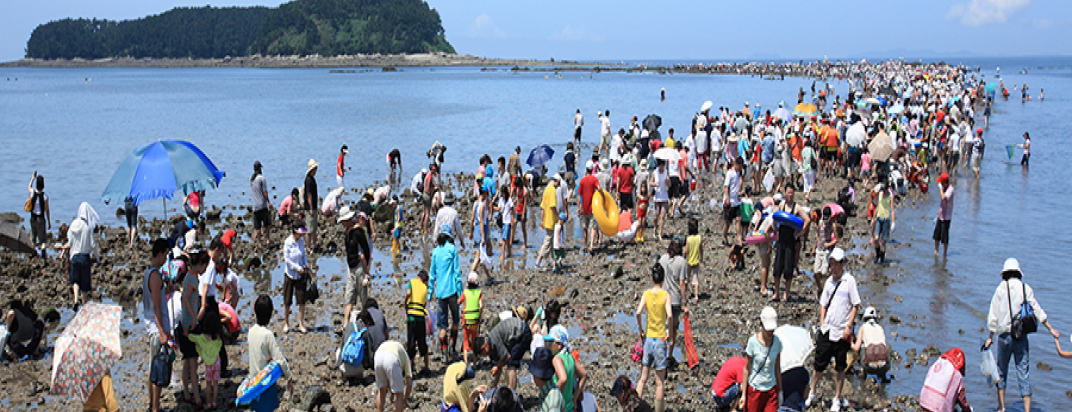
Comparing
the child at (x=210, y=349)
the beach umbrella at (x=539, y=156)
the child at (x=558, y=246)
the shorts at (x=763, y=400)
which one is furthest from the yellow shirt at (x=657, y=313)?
the beach umbrella at (x=539, y=156)

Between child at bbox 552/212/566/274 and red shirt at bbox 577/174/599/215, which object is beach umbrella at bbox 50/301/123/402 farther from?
red shirt at bbox 577/174/599/215

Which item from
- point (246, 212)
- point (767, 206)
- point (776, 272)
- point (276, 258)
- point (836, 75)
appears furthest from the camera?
point (836, 75)

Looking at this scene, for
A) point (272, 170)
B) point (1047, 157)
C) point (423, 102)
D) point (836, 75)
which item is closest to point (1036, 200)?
point (1047, 157)

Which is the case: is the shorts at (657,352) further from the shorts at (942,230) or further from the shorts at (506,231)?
the shorts at (942,230)

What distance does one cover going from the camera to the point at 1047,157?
3033 centimetres

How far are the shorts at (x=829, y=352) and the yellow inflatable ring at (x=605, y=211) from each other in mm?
6286

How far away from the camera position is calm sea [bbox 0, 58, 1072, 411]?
1230cm

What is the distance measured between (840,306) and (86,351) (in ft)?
25.9

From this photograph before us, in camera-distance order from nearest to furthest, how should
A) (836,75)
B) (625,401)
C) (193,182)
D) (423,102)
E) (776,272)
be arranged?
(625,401), (193,182), (776,272), (423,102), (836,75)

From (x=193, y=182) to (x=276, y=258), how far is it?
6.44m

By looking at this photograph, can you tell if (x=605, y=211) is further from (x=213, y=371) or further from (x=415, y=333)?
(x=213, y=371)

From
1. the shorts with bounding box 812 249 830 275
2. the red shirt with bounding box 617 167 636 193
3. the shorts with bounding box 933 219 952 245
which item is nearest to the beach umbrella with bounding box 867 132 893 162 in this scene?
the shorts with bounding box 933 219 952 245

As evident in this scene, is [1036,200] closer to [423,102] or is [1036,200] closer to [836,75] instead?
[423,102]

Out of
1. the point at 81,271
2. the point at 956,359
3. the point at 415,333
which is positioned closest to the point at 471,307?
the point at 415,333
